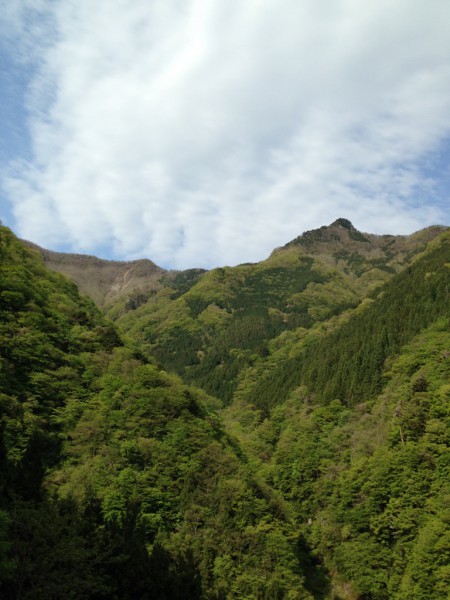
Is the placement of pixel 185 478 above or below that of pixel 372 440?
below

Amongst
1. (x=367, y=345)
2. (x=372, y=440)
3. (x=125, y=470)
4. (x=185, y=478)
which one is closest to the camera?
(x=125, y=470)

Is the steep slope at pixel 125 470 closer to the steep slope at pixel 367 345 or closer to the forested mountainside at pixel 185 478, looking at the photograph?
the forested mountainside at pixel 185 478

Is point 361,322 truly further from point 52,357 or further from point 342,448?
point 52,357

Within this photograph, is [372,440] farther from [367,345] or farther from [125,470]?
[125,470]

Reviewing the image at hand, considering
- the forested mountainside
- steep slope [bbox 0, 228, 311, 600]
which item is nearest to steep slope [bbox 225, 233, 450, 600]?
the forested mountainside

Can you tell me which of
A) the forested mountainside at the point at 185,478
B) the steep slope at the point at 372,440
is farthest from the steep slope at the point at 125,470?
the steep slope at the point at 372,440

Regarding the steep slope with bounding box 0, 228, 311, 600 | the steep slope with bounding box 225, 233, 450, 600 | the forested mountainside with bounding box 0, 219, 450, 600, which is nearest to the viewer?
the forested mountainside with bounding box 0, 219, 450, 600

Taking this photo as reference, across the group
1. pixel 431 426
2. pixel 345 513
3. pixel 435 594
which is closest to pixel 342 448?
pixel 345 513

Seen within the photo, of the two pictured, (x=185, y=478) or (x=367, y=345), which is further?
(x=367, y=345)

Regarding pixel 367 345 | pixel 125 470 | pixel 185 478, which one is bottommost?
pixel 185 478

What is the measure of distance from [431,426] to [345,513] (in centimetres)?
1936

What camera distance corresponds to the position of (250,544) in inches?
2181

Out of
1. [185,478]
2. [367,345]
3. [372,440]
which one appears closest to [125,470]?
[185,478]

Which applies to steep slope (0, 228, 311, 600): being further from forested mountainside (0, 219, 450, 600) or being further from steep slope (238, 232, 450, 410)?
steep slope (238, 232, 450, 410)
